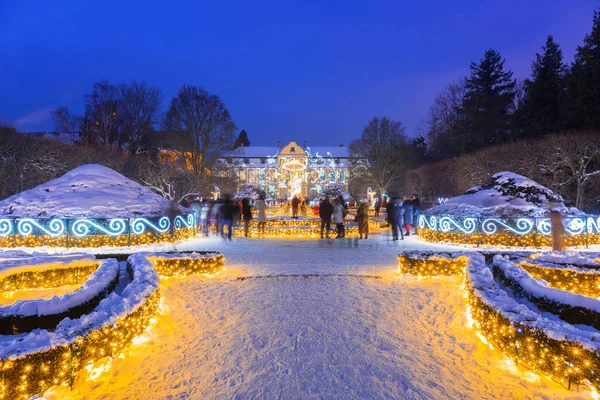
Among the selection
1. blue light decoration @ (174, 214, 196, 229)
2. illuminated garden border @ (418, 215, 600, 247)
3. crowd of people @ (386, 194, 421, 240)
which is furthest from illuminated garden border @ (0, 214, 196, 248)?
illuminated garden border @ (418, 215, 600, 247)

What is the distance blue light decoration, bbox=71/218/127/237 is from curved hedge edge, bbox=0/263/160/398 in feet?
31.0

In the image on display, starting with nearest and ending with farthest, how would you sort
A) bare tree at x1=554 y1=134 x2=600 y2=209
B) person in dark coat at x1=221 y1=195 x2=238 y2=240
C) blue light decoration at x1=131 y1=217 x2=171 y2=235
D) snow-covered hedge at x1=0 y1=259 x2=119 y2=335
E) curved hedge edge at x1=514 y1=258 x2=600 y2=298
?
snow-covered hedge at x1=0 y1=259 x2=119 y2=335 → curved hedge edge at x1=514 y1=258 x2=600 y2=298 → blue light decoration at x1=131 y1=217 x2=171 y2=235 → person in dark coat at x1=221 y1=195 x2=238 y2=240 → bare tree at x1=554 y1=134 x2=600 y2=209

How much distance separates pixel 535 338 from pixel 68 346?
453 cm

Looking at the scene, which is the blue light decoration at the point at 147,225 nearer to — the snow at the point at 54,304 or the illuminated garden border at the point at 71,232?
the illuminated garden border at the point at 71,232

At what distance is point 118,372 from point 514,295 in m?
5.88

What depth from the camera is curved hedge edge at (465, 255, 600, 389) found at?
3518 mm

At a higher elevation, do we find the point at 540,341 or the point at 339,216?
the point at 339,216

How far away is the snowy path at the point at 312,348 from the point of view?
377cm

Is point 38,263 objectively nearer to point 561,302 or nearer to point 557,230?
point 561,302

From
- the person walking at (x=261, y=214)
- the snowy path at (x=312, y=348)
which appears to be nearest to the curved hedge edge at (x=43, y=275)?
the snowy path at (x=312, y=348)

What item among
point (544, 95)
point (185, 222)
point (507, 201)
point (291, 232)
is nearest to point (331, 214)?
point (291, 232)

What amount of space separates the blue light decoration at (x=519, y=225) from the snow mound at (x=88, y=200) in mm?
10898

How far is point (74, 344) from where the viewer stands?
149 inches

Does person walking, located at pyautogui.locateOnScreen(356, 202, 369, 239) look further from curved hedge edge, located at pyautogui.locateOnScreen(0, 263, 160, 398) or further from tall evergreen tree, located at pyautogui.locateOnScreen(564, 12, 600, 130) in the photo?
tall evergreen tree, located at pyautogui.locateOnScreen(564, 12, 600, 130)
